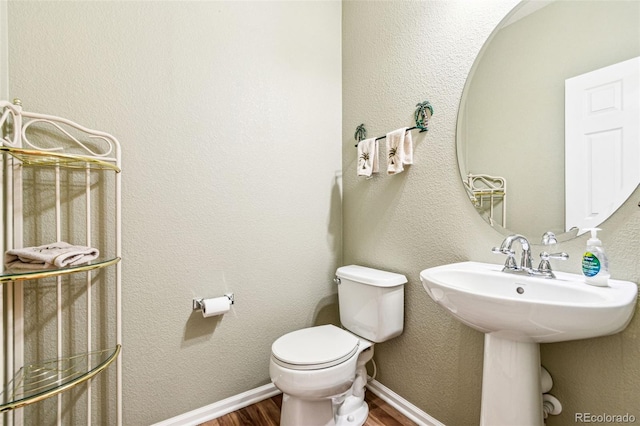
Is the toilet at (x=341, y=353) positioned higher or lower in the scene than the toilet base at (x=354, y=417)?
higher

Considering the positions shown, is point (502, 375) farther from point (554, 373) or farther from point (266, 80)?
point (266, 80)

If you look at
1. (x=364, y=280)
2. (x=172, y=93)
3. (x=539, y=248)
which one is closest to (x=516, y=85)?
(x=539, y=248)

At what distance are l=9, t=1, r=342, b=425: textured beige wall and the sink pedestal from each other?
111 cm

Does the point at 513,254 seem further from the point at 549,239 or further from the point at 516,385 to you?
Result: the point at 516,385

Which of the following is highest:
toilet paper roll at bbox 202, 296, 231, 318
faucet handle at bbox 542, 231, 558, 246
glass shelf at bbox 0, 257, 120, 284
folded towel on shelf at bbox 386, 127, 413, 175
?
folded towel on shelf at bbox 386, 127, 413, 175

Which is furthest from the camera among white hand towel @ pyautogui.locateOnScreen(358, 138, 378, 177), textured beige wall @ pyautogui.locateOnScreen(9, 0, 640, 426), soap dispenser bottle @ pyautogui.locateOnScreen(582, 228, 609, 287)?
white hand towel @ pyautogui.locateOnScreen(358, 138, 378, 177)

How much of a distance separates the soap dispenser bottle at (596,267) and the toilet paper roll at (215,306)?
57.1 inches

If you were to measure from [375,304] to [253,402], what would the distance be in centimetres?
91

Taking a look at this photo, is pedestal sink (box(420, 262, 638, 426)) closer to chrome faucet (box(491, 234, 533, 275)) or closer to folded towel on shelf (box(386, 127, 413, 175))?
chrome faucet (box(491, 234, 533, 275))

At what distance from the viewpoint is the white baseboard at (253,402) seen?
4.75 ft

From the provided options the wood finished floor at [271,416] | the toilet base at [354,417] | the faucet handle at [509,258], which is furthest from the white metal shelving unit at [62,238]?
the faucet handle at [509,258]

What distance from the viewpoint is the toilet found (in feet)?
4.03

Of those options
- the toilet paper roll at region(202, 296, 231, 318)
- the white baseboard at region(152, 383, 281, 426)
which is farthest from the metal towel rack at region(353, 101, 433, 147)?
the white baseboard at region(152, 383, 281, 426)

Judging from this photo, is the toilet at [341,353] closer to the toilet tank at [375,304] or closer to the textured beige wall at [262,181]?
the toilet tank at [375,304]
